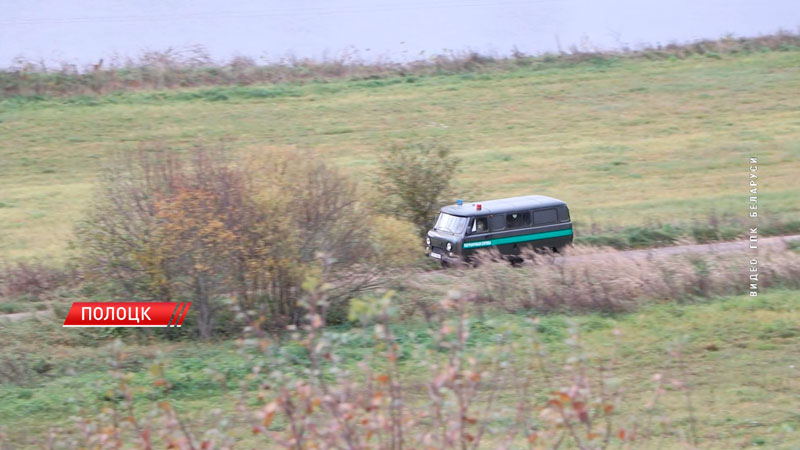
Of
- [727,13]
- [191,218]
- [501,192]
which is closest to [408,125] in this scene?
[501,192]

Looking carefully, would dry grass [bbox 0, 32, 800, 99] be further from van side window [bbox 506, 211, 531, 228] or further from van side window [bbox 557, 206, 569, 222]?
van side window [bbox 506, 211, 531, 228]

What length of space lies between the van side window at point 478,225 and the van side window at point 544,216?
1203mm

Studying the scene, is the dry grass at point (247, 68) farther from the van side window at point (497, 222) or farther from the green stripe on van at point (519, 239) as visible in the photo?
the van side window at point (497, 222)

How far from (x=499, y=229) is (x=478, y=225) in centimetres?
50

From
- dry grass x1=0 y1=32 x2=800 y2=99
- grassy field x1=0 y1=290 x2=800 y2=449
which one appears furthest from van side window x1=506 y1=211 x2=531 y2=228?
dry grass x1=0 y1=32 x2=800 y2=99

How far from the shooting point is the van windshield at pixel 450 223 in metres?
19.2

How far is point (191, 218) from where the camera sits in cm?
1511

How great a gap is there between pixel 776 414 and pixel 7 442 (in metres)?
8.89

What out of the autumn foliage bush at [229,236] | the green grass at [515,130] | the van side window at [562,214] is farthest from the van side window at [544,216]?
the autumn foliage bush at [229,236]

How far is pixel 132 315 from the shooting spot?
15859mm

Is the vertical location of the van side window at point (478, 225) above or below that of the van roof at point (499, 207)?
below

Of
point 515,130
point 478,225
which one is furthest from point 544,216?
point 515,130

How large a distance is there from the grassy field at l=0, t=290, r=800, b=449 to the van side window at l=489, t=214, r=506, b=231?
3692 millimetres

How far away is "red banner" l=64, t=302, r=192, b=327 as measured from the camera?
51.3ft
